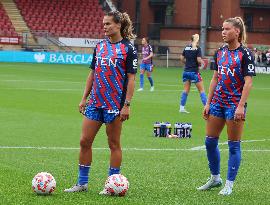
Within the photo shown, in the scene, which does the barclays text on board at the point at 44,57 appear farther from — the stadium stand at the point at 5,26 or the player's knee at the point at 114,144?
the player's knee at the point at 114,144

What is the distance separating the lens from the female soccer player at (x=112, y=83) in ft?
33.6

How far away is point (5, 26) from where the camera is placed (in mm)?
63906

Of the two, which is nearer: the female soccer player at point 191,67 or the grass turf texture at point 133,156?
the grass turf texture at point 133,156

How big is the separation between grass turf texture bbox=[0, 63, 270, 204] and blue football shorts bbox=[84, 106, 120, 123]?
93 cm

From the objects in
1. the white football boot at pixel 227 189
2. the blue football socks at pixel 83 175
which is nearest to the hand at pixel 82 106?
the blue football socks at pixel 83 175

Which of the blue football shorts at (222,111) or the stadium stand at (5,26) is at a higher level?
the stadium stand at (5,26)

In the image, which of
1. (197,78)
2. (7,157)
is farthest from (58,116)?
(7,157)

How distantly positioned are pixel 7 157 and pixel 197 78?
11244 mm

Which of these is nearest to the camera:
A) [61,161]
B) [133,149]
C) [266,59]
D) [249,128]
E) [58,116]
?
[61,161]

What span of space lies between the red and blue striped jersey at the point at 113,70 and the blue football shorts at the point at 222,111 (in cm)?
119

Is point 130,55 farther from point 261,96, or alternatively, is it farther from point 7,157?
point 261,96

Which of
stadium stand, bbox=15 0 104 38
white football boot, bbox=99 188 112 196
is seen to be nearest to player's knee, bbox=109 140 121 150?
white football boot, bbox=99 188 112 196

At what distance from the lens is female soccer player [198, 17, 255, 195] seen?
10461 mm

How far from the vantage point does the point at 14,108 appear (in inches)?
917
